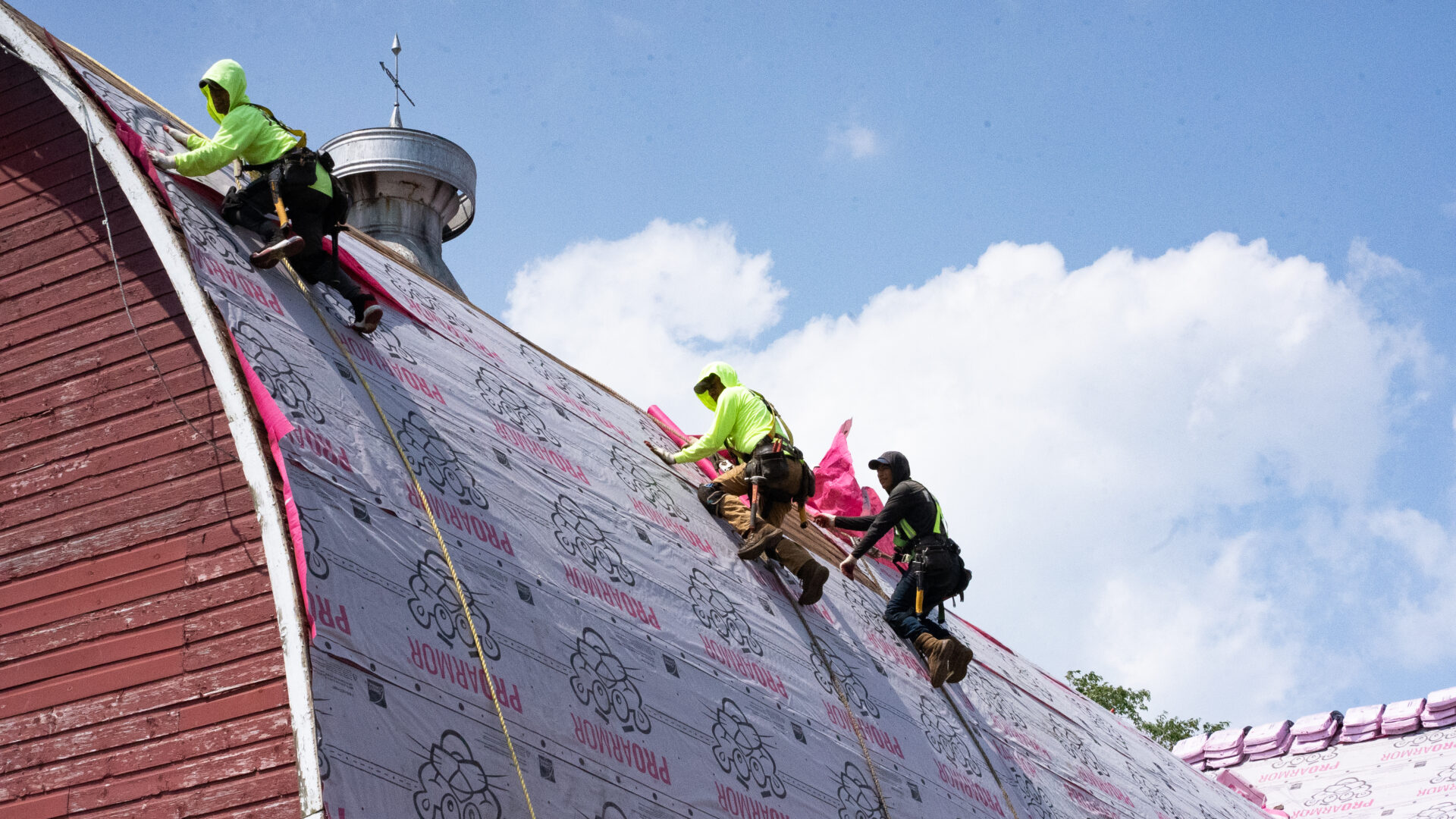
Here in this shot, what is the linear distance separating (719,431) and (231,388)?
534cm

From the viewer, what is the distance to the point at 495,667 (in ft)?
22.3

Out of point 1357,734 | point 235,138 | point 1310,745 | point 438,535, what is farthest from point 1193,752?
point 235,138

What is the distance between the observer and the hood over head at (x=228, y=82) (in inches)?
318

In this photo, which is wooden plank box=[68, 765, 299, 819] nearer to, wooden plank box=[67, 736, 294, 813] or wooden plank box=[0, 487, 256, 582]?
wooden plank box=[67, 736, 294, 813]

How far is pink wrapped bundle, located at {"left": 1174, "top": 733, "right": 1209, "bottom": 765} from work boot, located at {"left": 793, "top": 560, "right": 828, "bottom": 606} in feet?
45.5

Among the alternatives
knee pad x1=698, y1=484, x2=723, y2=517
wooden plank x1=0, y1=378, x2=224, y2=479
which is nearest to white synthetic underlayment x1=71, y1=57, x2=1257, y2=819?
knee pad x1=698, y1=484, x2=723, y2=517

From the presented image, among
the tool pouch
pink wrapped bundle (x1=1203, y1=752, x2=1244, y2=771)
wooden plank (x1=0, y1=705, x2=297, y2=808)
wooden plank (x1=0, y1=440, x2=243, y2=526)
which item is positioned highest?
the tool pouch

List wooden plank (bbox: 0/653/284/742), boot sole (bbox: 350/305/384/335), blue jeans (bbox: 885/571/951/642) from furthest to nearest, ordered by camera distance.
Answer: blue jeans (bbox: 885/571/951/642) → boot sole (bbox: 350/305/384/335) → wooden plank (bbox: 0/653/284/742)

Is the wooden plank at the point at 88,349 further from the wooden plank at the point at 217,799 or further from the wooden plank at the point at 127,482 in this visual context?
the wooden plank at the point at 217,799

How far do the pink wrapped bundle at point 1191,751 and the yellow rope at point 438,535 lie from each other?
18.2 m

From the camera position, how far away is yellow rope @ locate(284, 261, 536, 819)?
21.4 feet

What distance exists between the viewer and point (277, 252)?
784cm

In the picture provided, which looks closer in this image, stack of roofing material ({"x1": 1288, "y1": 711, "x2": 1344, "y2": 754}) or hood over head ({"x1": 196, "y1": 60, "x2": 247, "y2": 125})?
hood over head ({"x1": 196, "y1": 60, "x2": 247, "y2": 125})

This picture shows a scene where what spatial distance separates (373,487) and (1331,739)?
19.3m
